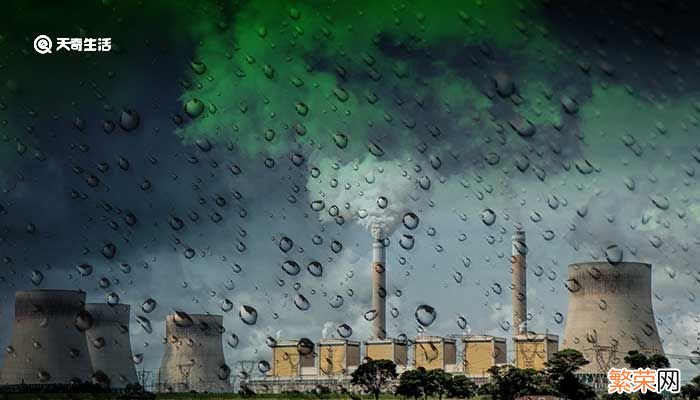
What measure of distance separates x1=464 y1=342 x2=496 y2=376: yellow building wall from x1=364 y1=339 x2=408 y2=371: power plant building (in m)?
5.86

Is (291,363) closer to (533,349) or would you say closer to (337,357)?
(337,357)

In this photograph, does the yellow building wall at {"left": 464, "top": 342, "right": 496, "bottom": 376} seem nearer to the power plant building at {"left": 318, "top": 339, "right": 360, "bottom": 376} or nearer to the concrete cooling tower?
the power plant building at {"left": 318, "top": 339, "right": 360, "bottom": 376}

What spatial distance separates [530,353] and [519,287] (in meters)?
5.67

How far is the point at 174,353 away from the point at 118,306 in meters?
6.01

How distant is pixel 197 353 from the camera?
72562 millimetres

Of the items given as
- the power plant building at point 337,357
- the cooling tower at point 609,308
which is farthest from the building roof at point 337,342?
the cooling tower at point 609,308

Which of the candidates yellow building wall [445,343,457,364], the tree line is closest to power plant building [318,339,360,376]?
yellow building wall [445,343,457,364]

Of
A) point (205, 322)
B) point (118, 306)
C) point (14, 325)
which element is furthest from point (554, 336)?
point (14, 325)

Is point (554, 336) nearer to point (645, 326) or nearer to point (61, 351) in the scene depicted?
point (645, 326)

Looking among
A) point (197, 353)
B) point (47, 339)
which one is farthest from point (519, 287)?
point (47, 339)

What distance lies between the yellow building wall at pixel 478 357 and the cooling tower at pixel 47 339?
35.1 m

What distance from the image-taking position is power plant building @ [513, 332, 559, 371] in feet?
260

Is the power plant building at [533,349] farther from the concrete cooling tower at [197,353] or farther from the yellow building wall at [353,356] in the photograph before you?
the concrete cooling tower at [197,353]

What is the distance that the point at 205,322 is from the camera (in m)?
72.3
